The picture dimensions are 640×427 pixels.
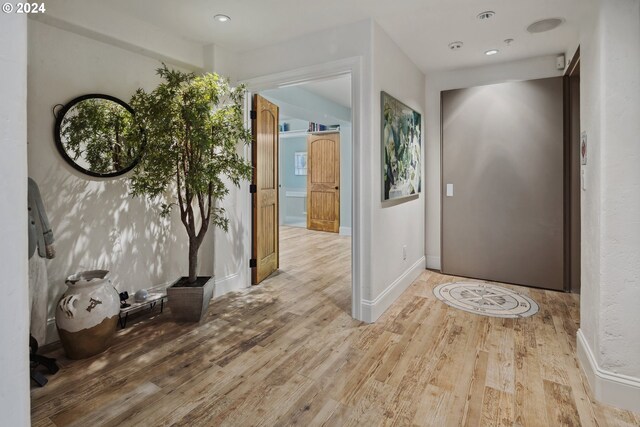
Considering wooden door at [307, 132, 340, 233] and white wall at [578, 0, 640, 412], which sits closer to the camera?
white wall at [578, 0, 640, 412]

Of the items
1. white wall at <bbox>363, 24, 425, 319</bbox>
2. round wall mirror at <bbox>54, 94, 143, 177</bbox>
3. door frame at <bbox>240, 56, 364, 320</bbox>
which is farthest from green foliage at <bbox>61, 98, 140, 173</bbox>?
white wall at <bbox>363, 24, 425, 319</bbox>

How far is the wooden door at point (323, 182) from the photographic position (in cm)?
773

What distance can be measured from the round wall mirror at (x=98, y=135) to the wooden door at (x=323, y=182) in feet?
16.8

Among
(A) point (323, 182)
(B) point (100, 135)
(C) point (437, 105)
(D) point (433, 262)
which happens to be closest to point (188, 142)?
(B) point (100, 135)

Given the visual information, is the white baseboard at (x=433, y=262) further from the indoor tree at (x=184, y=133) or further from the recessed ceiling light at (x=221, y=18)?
the recessed ceiling light at (x=221, y=18)

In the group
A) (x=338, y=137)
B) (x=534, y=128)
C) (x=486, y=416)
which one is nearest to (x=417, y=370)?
(x=486, y=416)

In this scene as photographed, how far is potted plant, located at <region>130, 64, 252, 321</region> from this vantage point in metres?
2.74

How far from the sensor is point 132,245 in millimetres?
3111

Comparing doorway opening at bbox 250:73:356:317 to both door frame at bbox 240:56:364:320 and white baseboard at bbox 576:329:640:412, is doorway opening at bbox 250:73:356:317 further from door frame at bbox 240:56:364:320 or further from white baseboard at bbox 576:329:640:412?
white baseboard at bbox 576:329:640:412

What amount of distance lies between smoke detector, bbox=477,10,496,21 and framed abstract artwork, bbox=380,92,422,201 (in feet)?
2.99
